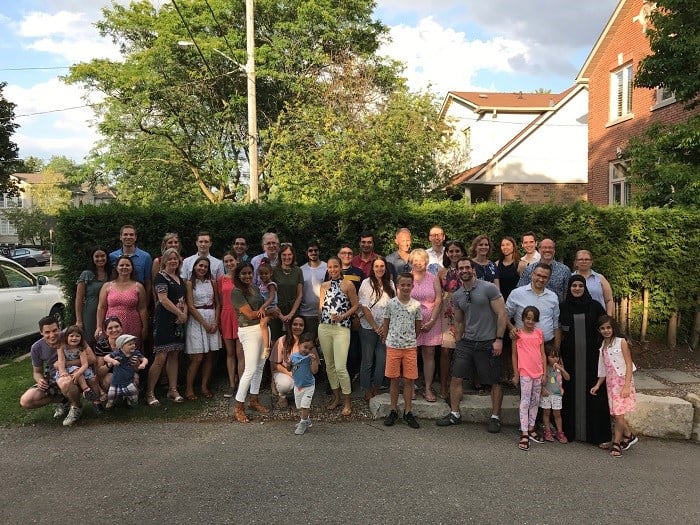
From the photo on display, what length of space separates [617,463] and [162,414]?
4.52 meters

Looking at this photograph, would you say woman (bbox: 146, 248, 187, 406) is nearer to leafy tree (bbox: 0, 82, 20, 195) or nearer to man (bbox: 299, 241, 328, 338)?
man (bbox: 299, 241, 328, 338)

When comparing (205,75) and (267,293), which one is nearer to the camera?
(267,293)

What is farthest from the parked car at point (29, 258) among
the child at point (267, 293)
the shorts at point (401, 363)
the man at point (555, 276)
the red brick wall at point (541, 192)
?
the man at point (555, 276)

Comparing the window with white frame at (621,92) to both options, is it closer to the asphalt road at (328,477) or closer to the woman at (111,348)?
the asphalt road at (328,477)

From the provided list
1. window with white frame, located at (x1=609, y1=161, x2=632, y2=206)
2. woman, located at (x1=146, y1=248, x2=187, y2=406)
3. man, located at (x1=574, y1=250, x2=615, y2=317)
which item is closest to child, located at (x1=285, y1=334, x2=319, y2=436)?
woman, located at (x1=146, y1=248, x2=187, y2=406)

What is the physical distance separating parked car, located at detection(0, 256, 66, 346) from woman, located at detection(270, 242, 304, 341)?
3.92 metres

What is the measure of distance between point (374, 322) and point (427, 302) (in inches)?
24.9

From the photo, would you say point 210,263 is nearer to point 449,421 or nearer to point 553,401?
point 449,421

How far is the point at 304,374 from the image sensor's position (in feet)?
17.0

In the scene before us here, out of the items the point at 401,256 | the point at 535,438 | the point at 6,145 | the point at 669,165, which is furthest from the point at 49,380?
the point at 6,145

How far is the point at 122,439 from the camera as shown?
16.0ft

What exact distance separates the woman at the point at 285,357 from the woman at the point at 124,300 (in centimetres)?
157

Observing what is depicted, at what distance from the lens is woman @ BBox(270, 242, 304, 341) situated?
19.7 ft

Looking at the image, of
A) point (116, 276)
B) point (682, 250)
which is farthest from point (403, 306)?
point (682, 250)
